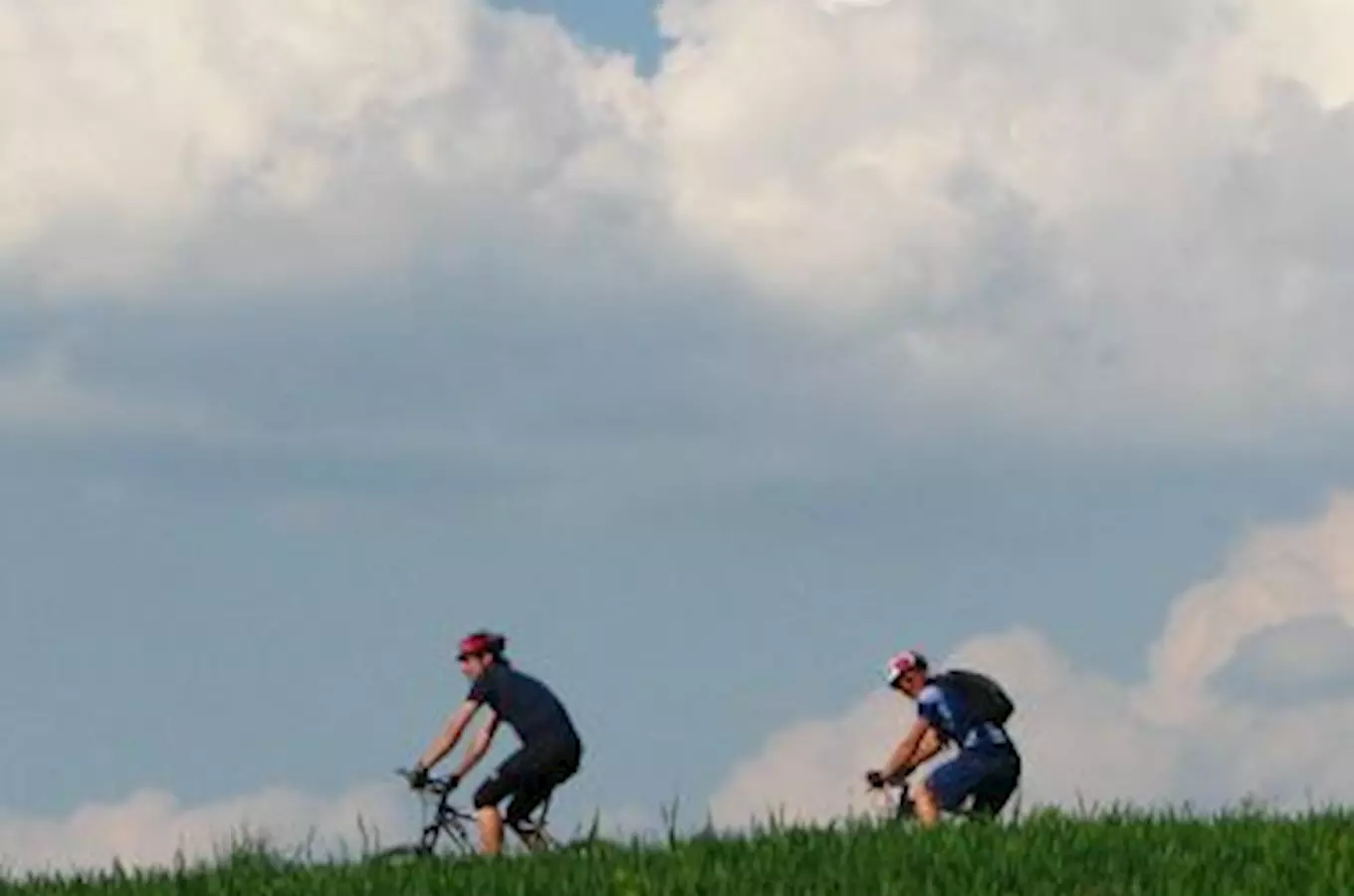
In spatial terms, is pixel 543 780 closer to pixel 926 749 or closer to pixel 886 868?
pixel 926 749

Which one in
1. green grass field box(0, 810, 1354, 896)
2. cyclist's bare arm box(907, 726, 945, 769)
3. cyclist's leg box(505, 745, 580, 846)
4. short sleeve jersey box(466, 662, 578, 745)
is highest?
short sleeve jersey box(466, 662, 578, 745)

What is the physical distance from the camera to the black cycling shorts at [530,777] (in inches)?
965

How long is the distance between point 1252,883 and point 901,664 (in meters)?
6.76

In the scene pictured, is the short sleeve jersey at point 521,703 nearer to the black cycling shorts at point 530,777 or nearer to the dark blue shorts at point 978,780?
the black cycling shorts at point 530,777

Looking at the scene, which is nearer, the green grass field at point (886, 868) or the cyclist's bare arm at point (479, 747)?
the green grass field at point (886, 868)

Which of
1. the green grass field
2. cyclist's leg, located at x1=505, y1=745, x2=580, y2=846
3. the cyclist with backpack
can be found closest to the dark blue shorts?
the cyclist with backpack

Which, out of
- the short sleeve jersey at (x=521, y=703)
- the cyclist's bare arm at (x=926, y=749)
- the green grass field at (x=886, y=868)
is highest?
the short sleeve jersey at (x=521, y=703)

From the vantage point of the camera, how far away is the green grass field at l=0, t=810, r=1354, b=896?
17.8 meters

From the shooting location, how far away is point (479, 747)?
24859 millimetres

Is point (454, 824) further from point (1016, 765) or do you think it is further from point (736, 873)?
point (736, 873)

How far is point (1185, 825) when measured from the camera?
20828 mm

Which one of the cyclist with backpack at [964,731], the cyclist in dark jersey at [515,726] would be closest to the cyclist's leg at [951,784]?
the cyclist with backpack at [964,731]

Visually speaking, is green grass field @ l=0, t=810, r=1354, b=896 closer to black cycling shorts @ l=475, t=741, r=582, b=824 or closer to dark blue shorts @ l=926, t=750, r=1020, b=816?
dark blue shorts @ l=926, t=750, r=1020, b=816

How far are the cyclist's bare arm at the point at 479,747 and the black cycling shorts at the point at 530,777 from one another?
0.54 ft
